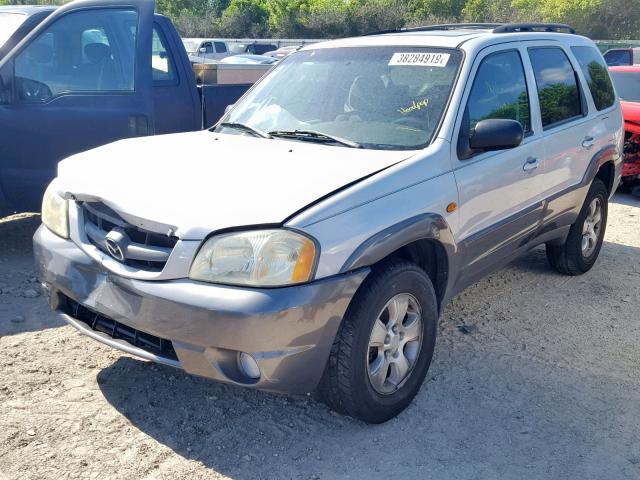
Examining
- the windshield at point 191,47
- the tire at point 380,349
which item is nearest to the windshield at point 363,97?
the tire at point 380,349

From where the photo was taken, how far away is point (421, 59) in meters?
4.12

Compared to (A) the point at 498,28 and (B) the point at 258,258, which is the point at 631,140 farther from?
(B) the point at 258,258

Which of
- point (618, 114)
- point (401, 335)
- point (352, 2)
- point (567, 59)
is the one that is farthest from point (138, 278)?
point (352, 2)

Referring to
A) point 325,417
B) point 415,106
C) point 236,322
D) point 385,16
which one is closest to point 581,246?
point 415,106

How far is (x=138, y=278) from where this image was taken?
9.98 ft

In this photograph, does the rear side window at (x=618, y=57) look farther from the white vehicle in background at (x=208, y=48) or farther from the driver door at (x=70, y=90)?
the driver door at (x=70, y=90)

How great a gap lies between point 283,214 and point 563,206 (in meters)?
2.84

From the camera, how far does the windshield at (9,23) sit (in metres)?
5.45

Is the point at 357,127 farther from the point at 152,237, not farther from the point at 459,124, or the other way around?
the point at 152,237

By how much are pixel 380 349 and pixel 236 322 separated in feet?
2.82

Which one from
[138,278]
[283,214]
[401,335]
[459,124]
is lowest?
[401,335]

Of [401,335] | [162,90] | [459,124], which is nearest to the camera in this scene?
[401,335]

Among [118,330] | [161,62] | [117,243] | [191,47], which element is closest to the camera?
[117,243]

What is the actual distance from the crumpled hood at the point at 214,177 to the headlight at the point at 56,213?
8 cm
